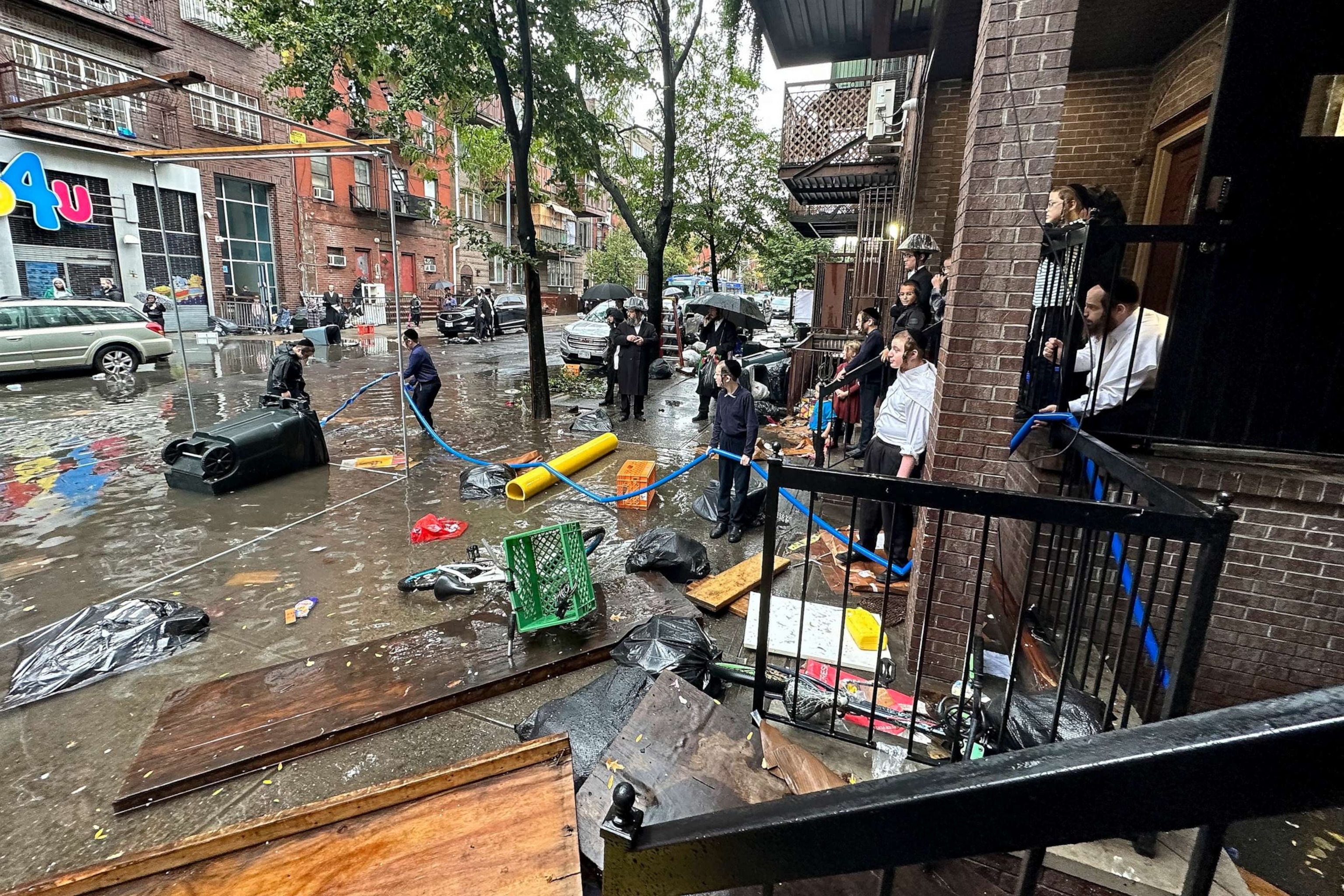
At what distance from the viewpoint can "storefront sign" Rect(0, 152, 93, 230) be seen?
18422 millimetres

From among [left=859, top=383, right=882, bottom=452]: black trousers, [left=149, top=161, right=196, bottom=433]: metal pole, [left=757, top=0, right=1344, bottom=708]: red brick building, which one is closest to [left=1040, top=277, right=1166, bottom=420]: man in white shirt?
[left=757, top=0, right=1344, bottom=708]: red brick building

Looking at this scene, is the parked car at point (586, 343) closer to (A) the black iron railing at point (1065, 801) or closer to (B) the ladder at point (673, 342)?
(B) the ladder at point (673, 342)

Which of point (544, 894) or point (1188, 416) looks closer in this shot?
point (544, 894)

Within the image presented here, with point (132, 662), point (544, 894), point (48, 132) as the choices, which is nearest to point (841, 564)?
point (544, 894)

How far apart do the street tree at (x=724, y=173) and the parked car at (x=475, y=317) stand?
8.22 m

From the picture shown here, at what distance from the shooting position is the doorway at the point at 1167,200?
5.68 m

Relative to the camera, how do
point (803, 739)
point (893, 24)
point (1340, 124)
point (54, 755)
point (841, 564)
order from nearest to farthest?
point (803, 739) → point (54, 755) → point (1340, 124) → point (841, 564) → point (893, 24)

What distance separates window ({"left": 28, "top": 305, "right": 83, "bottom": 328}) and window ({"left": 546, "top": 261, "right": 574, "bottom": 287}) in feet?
120

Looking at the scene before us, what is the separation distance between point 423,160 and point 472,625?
463 inches

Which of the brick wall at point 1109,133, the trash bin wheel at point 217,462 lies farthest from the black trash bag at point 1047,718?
the trash bin wheel at point 217,462

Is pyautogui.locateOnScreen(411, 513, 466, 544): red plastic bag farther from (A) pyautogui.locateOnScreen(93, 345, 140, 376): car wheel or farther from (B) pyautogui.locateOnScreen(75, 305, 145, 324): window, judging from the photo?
(B) pyautogui.locateOnScreen(75, 305, 145, 324): window

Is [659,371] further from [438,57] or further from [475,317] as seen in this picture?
[475,317]

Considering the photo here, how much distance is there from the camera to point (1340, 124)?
397cm

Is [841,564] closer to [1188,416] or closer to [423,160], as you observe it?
[1188,416]
